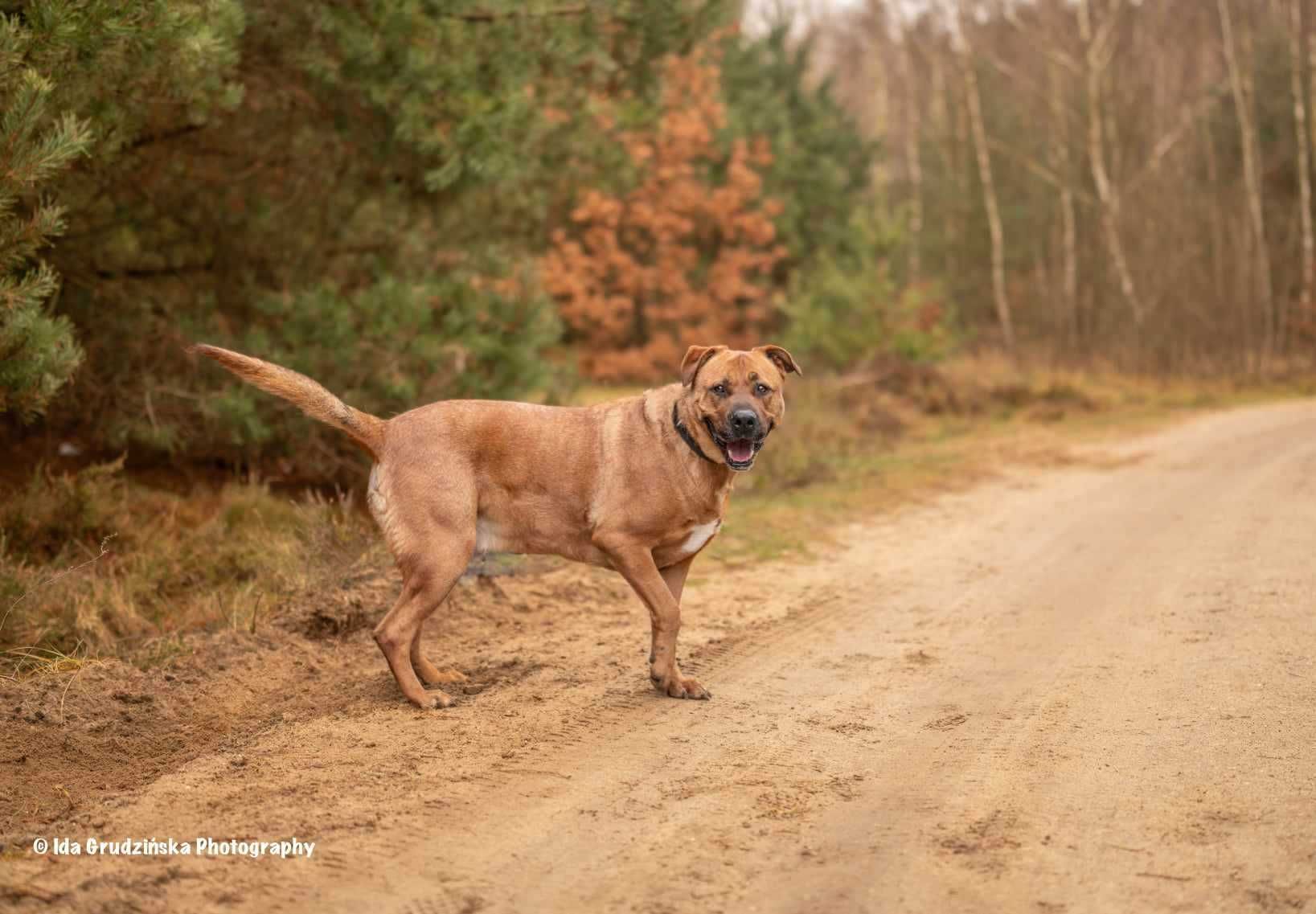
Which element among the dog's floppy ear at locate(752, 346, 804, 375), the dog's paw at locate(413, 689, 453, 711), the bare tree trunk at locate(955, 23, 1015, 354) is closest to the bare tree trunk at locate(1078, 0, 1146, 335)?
the bare tree trunk at locate(955, 23, 1015, 354)

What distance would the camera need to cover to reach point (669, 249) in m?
26.5

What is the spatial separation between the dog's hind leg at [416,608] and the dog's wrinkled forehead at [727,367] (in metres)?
1.39

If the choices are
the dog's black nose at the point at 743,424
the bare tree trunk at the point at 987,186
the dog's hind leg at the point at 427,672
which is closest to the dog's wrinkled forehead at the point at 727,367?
the dog's black nose at the point at 743,424

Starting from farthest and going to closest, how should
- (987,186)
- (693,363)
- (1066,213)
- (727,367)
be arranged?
(987,186) → (1066,213) → (693,363) → (727,367)

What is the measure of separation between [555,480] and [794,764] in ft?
6.38

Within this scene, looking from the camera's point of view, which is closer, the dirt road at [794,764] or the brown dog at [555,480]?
the dirt road at [794,764]

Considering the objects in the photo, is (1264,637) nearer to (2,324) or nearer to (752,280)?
(2,324)

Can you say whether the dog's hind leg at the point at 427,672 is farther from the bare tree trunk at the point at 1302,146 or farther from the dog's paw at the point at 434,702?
the bare tree trunk at the point at 1302,146

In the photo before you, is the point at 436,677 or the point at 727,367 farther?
the point at 436,677

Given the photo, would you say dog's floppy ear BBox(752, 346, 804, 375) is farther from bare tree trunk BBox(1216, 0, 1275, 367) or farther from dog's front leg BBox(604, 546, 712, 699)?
bare tree trunk BBox(1216, 0, 1275, 367)

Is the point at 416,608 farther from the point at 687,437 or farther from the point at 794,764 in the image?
the point at 794,764

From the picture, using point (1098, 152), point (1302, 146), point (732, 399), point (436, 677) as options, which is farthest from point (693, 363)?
point (1302, 146)

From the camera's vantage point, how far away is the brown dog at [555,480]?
242 inches

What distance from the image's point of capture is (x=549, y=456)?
21.0 ft
